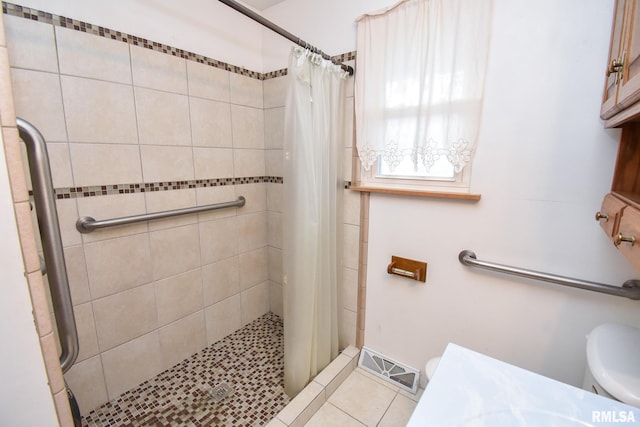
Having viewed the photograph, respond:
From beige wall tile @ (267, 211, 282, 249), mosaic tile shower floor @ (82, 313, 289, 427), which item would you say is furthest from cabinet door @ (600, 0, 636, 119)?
mosaic tile shower floor @ (82, 313, 289, 427)

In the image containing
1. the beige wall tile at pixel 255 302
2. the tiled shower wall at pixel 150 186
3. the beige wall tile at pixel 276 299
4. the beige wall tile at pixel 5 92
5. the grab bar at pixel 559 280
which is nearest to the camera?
the beige wall tile at pixel 5 92

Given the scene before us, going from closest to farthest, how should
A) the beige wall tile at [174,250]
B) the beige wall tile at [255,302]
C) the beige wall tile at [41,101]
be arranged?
the beige wall tile at [41,101]
the beige wall tile at [174,250]
the beige wall tile at [255,302]

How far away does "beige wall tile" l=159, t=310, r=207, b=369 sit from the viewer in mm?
1723

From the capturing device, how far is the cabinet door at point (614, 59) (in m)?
0.80

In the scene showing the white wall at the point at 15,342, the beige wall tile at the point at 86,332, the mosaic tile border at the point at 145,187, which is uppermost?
the mosaic tile border at the point at 145,187

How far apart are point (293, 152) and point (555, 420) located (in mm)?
1284

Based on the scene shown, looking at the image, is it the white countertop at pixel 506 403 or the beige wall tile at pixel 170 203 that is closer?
the white countertop at pixel 506 403

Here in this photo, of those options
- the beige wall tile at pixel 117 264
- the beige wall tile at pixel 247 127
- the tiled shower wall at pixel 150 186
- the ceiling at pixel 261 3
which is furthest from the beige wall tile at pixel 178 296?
the ceiling at pixel 261 3

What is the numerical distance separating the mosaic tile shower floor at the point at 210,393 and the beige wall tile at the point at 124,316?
0.33 m

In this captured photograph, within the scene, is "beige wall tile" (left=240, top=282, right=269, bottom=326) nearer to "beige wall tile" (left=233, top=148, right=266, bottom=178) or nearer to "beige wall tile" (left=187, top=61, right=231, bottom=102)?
"beige wall tile" (left=233, top=148, right=266, bottom=178)

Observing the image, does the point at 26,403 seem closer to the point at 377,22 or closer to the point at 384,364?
the point at 384,364

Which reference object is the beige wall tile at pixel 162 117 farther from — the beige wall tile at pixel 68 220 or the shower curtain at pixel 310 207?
the shower curtain at pixel 310 207

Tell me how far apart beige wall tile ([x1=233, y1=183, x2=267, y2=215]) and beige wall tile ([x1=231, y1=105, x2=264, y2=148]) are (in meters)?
0.29

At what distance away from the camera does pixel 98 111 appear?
4.37 ft
